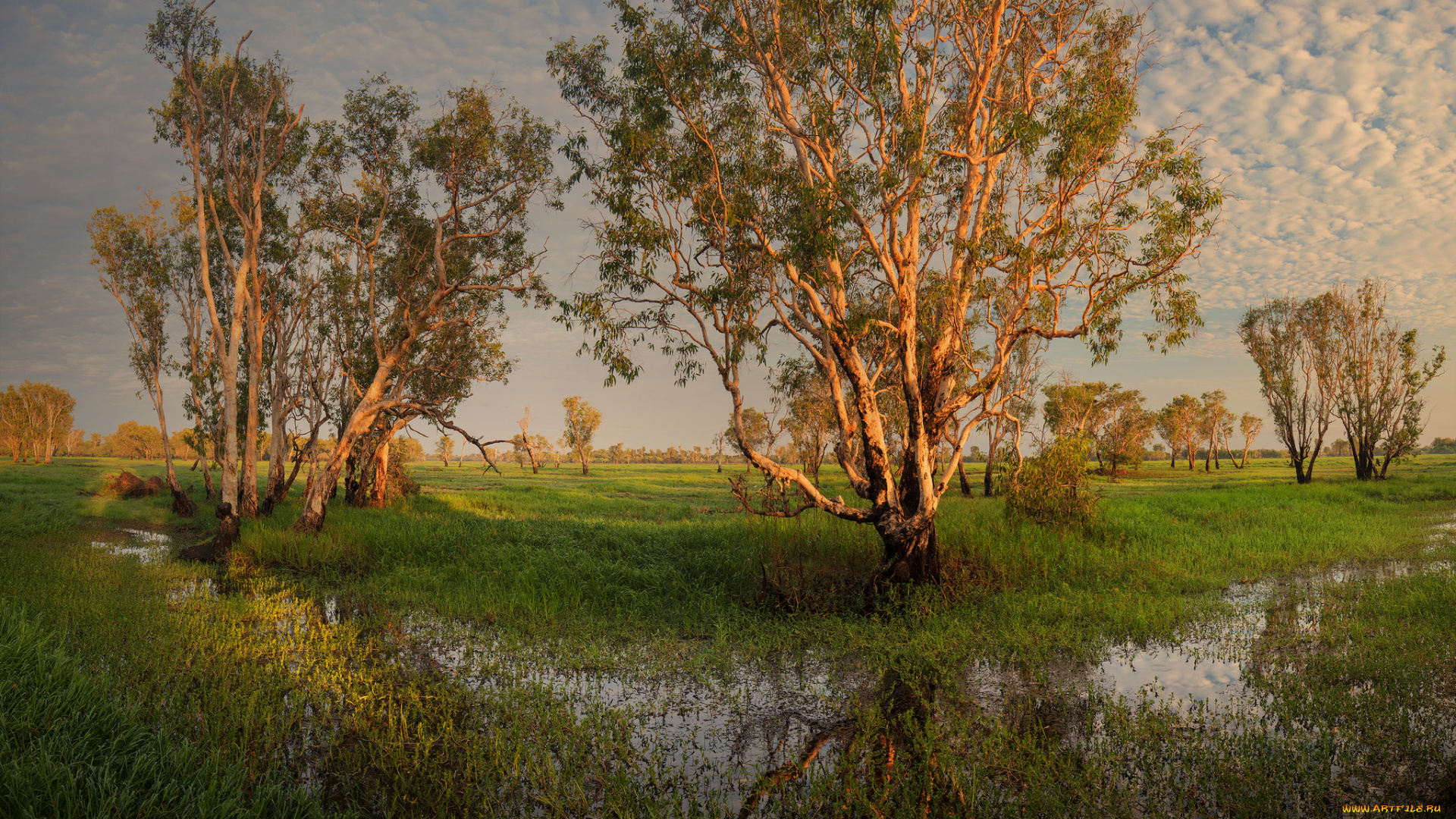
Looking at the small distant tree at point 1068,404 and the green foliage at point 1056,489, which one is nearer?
the green foliage at point 1056,489

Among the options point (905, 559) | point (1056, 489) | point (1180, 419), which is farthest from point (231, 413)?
point (1180, 419)

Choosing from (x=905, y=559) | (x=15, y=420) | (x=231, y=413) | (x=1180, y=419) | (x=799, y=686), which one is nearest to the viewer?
(x=799, y=686)

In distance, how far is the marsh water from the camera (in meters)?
6.59

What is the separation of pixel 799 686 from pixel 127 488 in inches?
1666

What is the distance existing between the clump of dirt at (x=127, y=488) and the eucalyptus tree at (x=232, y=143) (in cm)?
1759

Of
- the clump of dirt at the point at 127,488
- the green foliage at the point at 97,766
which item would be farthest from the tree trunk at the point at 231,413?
the clump of dirt at the point at 127,488

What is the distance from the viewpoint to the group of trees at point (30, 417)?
66.6 meters

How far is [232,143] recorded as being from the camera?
23297 millimetres

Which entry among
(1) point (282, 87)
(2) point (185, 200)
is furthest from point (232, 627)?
(2) point (185, 200)

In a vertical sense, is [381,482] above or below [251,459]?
below

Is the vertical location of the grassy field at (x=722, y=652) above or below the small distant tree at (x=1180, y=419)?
below

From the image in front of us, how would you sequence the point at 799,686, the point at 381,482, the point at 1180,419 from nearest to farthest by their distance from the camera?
the point at 799,686 < the point at 381,482 < the point at 1180,419

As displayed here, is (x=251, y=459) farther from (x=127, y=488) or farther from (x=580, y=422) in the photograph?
(x=580, y=422)

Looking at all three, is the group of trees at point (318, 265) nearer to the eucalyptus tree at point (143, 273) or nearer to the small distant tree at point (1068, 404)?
the eucalyptus tree at point (143, 273)
